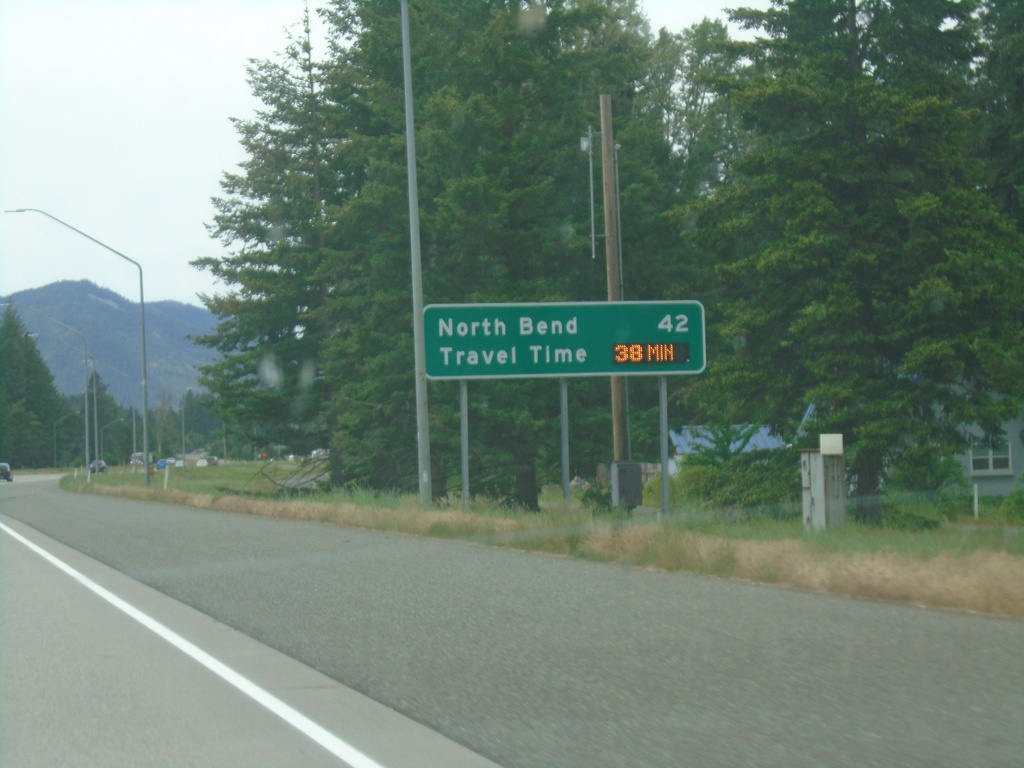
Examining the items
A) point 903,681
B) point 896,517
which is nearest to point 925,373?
point 896,517

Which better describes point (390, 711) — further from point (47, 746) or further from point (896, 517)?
point (896, 517)

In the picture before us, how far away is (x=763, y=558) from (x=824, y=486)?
5.78 m

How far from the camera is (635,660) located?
8.98 meters

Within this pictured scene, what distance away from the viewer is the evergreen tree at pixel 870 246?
89.5ft

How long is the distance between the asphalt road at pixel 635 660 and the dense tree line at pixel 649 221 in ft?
49.1

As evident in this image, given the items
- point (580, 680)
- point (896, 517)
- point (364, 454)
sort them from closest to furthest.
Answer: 1. point (580, 680)
2. point (896, 517)
3. point (364, 454)

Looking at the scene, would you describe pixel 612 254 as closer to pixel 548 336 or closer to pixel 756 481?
pixel 548 336

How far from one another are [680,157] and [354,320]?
14.1m

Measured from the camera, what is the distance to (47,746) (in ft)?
23.1

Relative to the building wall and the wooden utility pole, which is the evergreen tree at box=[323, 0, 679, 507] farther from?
the building wall

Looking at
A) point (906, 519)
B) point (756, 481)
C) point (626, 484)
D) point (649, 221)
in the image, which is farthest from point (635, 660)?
point (649, 221)

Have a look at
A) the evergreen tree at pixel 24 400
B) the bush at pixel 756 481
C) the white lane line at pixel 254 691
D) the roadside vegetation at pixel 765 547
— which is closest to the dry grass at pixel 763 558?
the roadside vegetation at pixel 765 547

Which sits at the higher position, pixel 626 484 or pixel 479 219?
pixel 479 219

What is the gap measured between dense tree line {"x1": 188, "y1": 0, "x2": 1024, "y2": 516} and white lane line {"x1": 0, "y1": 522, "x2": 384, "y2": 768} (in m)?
18.2
